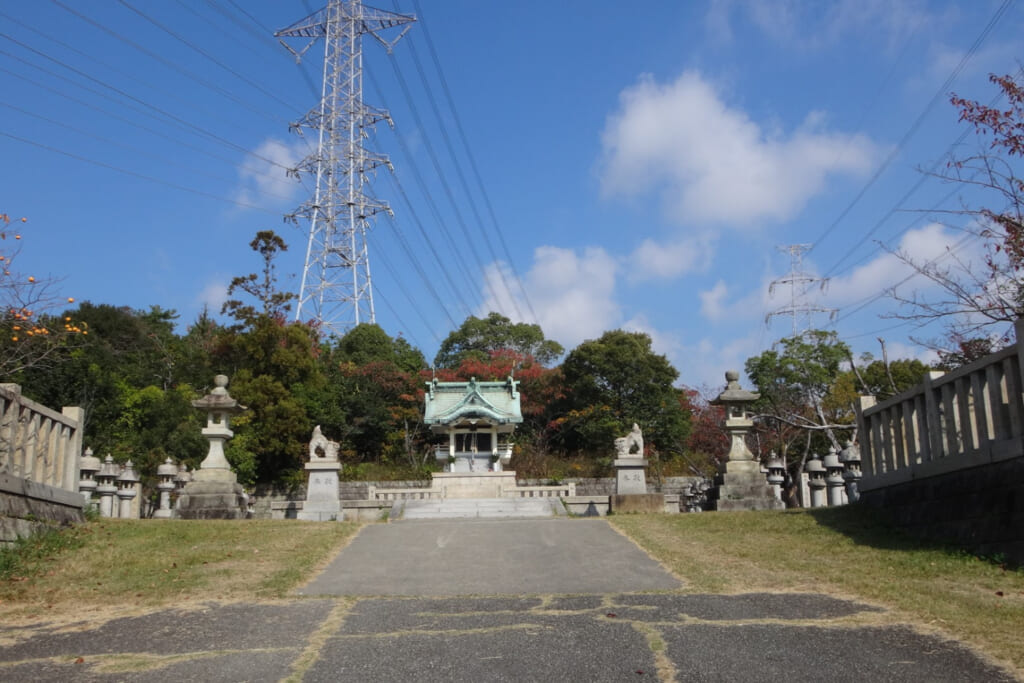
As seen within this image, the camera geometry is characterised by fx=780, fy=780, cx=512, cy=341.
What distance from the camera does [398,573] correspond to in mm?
9367

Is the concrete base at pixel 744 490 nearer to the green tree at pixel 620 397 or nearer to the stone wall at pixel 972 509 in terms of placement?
the stone wall at pixel 972 509

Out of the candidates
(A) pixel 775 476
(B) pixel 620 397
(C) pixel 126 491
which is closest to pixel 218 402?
(C) pixel 126 491

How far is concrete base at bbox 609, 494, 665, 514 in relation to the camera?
1644 cm

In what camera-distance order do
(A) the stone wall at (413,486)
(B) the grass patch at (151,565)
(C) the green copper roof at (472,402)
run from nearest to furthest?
(B) the grass patch at (151,565), (A) the stone wall at (413,486), (C) the green copper roof at (472,402)

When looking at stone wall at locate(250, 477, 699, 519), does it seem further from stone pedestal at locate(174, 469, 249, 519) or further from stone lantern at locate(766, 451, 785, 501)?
stone pedestal at locate(174, 469, 249, 519)

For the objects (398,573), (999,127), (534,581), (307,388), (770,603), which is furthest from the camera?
(307,388)

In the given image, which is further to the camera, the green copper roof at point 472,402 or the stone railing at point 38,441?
the green copper roof at point 472,402

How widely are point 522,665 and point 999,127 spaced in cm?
1008

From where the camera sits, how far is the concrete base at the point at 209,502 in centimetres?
1628

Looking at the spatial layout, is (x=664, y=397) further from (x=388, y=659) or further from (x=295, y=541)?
(x=388, y=659)

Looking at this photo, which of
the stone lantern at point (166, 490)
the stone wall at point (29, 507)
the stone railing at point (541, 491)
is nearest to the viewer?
the stone wall at point (29, 507)

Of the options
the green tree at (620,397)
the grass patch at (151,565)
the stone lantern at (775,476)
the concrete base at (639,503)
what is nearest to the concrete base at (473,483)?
the green tree at (620,397)

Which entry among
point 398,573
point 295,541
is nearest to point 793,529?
point 398,573

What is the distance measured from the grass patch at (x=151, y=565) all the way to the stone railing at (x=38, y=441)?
2.61 feet
